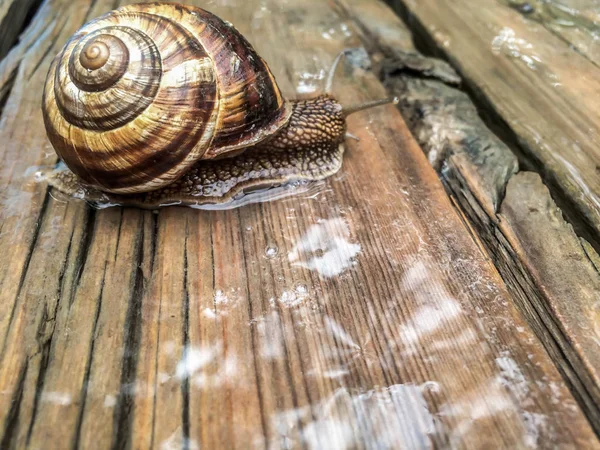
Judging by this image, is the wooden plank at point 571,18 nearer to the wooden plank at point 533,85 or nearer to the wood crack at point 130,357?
the wooden plank at point 533,85

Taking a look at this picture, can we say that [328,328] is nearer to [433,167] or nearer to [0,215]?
[433,167]

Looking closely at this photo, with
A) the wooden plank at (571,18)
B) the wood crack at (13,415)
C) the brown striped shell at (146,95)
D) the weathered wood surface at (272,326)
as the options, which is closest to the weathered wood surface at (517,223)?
the weathered wood surface at (272,326)

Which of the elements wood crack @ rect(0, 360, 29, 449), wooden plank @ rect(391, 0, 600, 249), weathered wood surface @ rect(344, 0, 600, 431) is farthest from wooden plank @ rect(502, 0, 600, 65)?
wood crack @ rect(0, 360, 29, 449)

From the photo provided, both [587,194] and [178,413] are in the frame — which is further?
[587,194]

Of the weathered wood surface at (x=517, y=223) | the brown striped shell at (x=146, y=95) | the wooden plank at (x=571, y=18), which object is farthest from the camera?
the wooden plank at (x=571, y=18)

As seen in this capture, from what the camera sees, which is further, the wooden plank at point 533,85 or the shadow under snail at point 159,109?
the wooden plank at point 533,85

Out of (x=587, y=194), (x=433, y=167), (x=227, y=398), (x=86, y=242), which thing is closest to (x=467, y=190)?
(x=433, y=167)

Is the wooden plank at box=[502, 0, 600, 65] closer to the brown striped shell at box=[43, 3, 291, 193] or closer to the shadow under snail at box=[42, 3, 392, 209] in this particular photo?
the shadow under snail at box=[42, 3, 392, 209]
